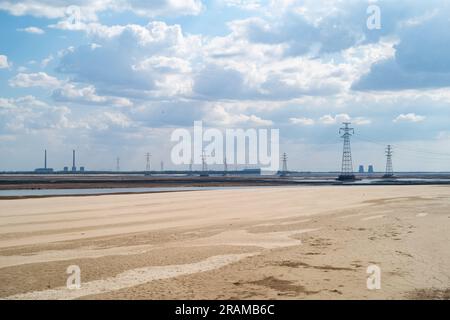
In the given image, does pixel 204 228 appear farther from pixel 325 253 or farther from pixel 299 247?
pixel 325 253

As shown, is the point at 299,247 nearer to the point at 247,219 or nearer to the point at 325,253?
the point at 325,253

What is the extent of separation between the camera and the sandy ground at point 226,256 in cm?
1333

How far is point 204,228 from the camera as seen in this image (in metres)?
26.3

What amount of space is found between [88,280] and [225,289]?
4546 millimetres

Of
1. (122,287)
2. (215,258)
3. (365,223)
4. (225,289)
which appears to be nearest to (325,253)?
(215,258)

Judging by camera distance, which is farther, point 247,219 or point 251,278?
point 247,219

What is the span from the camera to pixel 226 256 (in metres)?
18.2

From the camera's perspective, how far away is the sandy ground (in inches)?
525

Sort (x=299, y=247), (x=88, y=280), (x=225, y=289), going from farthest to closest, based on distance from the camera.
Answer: (x=299, y=247) → (x=88, y=280) → (x=225, y=289)

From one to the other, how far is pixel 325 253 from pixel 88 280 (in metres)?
9.37

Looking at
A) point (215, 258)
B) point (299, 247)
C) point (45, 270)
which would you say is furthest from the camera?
point (299, 247)

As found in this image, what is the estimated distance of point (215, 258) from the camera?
58.4 ft
